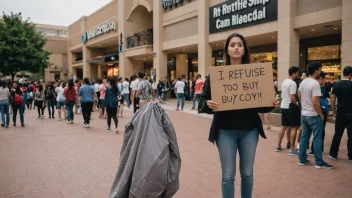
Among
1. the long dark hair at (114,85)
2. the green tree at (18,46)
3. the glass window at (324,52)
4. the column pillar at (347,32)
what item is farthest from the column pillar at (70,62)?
the column pillar at (347,32)

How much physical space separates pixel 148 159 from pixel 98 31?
35.1m

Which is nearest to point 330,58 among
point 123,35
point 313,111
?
point 313,111

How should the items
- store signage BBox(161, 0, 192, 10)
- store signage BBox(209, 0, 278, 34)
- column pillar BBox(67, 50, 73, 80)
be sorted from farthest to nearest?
column pillar BBox(67, 50, 73, 80), store signage BBox(161, 0, 192, 10), store signage BBox(209, 0, 278, 34)

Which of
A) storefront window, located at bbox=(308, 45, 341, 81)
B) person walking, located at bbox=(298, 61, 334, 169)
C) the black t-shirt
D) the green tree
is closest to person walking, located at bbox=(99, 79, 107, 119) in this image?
person walking, located at bbox=(298, 61, 334, 169)

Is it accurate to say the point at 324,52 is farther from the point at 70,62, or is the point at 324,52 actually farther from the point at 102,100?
the point at 70,62

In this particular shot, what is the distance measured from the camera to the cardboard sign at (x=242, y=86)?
3242 mm

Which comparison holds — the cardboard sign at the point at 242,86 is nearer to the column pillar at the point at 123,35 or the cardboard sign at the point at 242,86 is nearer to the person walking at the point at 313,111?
the person walking at the point at 313,111

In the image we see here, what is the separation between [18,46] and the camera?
1373 inches

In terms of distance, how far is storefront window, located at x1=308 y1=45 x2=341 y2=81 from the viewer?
58.9 ft

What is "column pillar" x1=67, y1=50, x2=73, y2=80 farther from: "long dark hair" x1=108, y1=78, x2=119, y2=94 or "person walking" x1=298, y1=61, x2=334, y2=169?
"person walking" x1=298, y1=61, x2=334, y2=169

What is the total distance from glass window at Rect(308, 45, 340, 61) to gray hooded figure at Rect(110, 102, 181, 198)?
1748cm

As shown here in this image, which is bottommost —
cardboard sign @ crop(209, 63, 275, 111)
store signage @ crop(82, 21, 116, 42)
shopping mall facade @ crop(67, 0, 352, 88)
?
cardboard sign @ crop(209, 63, 275, 111)

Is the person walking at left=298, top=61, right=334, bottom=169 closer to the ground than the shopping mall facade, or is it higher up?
closer to the ground

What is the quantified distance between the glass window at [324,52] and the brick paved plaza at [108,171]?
10.6 m
